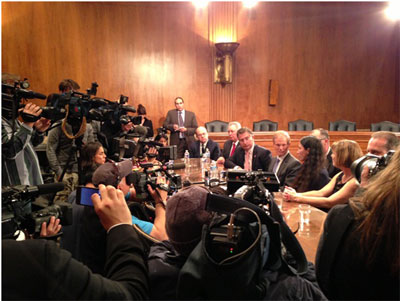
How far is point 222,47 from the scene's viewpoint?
295 inches

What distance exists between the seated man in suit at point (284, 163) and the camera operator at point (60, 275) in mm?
2344

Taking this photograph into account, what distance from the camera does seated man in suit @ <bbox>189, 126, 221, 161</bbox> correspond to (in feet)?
15.2

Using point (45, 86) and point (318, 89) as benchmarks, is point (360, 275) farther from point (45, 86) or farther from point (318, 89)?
point (318, 89)

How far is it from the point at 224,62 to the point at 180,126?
2.10m

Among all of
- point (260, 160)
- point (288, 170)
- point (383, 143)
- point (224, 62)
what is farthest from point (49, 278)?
→ point (224, 62)

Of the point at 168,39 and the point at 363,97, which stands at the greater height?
the point at 168,39

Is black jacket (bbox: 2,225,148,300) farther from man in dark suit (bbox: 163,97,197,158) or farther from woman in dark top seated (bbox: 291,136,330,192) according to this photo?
man in dark suit (bbox: 163,97,197,158)

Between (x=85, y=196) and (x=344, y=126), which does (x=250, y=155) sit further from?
(x=344, y=126)

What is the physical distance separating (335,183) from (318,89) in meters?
6.47

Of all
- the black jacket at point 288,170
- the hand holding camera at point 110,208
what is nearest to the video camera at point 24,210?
the hand holding camera at point 110,208

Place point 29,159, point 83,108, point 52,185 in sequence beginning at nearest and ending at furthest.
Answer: point 52,185 < point 83,108 < point 29,159

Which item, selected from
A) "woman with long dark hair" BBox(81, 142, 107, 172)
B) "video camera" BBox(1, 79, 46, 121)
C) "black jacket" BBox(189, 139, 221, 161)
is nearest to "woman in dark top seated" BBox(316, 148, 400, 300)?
"video camera" BBox(1, 79, 46, 121)

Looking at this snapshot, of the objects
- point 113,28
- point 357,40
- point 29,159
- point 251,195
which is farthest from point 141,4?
point 251,195

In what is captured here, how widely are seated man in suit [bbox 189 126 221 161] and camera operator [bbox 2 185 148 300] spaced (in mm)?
3835
